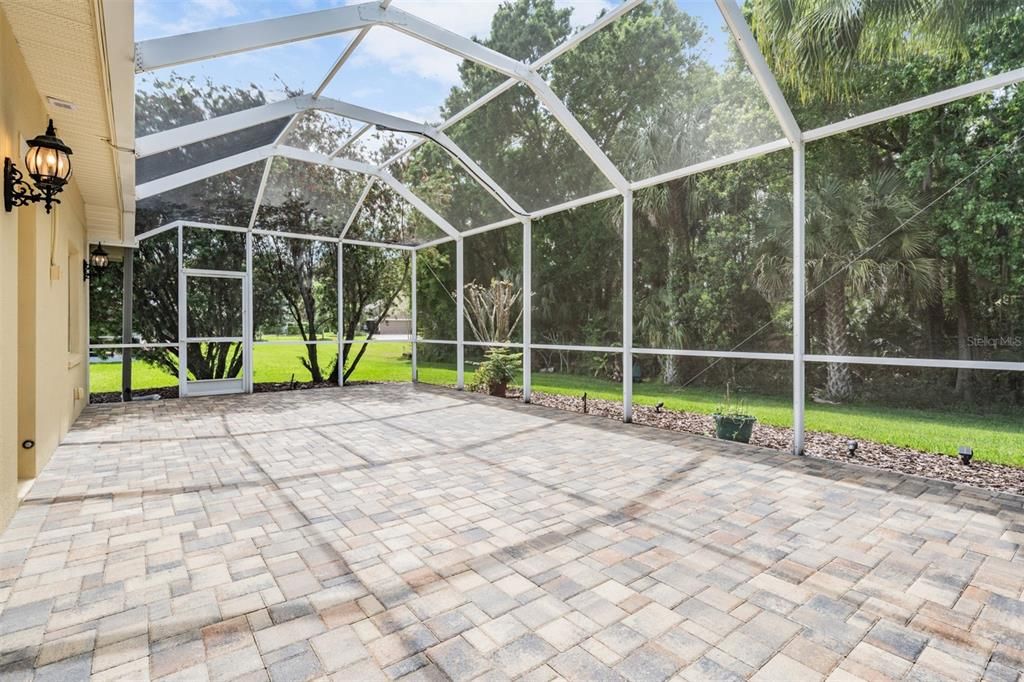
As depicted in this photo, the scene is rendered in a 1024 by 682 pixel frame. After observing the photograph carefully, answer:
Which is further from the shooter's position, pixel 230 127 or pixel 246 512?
pixel 230 127

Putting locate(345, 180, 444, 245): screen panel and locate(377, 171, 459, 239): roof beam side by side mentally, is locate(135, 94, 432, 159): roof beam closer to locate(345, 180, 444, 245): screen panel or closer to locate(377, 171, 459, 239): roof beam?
locate(377, 171, 459, 239): roof beam

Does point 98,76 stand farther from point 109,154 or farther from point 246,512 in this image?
point 246,512

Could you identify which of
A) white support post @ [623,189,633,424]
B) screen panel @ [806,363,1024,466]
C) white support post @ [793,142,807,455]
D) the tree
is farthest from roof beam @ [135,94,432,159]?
screen panel @ [806,363,1024,466]

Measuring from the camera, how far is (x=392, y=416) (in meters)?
6.25

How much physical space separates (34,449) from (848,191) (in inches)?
392

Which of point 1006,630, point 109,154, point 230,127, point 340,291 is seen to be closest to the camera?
point 1006,630

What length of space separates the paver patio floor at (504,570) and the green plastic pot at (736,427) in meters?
0.64

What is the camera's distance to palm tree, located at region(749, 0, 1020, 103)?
3.53m

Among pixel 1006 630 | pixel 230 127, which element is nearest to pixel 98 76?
pixel 230 127

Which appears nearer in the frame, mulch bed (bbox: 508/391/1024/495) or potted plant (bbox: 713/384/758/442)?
mulch bed (bbox: 508/391/1024/495)

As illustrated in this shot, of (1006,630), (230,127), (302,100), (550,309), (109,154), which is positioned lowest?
(1006,630)

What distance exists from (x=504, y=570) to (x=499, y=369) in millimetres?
5930

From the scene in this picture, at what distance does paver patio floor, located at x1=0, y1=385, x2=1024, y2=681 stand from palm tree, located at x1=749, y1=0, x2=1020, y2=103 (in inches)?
125

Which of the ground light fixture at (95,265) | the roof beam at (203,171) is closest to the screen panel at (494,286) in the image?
the roof beam at (203,171)
